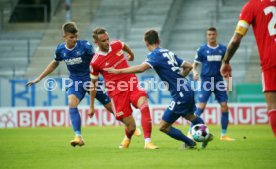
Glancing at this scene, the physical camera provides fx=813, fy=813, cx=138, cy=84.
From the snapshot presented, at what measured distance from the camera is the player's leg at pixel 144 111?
46.6 feet

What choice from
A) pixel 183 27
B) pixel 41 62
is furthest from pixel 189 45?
pixel 41 62

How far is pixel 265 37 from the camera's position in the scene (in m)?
10.2

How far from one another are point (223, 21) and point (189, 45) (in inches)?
77.5

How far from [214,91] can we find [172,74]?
5124 millimetres

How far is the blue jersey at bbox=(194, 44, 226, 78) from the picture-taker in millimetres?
18859

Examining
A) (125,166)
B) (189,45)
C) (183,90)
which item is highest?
(189,45)

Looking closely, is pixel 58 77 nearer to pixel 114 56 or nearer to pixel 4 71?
pixel 4 71

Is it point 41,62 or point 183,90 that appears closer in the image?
point 183,90

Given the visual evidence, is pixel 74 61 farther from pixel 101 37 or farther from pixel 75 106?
pixel 101 37

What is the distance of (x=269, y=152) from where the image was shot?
1307cm

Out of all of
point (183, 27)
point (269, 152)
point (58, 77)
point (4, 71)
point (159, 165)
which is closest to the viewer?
point (159, 165)

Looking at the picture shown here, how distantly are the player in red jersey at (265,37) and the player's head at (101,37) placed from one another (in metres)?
4.48

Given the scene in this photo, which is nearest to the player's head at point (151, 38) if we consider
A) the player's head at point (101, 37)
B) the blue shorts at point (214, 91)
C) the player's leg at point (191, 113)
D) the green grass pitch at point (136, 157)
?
the player's head at point (101, 37)

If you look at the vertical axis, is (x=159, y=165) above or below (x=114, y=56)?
below
